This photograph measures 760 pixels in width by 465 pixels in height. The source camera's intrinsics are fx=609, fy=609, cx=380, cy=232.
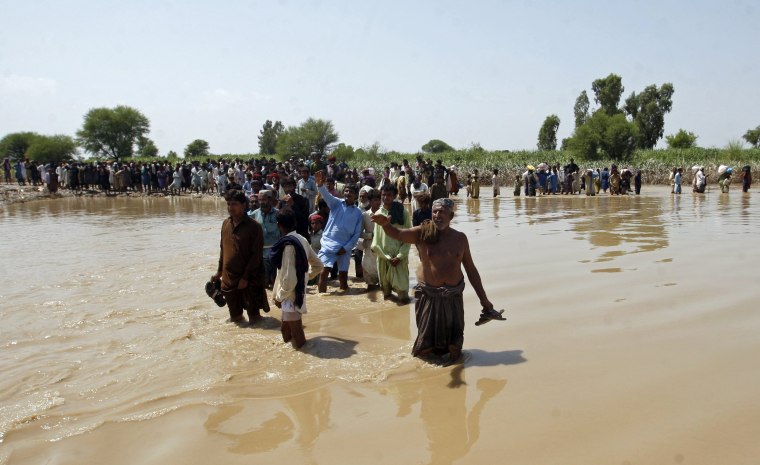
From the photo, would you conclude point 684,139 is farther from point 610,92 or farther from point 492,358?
point 492,358

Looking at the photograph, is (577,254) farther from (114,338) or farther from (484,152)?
(484,152)

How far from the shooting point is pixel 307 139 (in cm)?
5962

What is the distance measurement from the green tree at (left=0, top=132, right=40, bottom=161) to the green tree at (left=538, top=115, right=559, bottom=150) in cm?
5111

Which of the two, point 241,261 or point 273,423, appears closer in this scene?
point 273,423

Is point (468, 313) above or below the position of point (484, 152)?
below

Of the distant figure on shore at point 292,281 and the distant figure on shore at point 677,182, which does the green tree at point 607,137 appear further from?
the distant figure on shore at point 292,281

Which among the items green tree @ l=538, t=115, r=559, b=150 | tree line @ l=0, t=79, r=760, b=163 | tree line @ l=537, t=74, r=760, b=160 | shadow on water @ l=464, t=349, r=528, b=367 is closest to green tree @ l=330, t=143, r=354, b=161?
tree line @ l=0, t=79, r=760, b=163

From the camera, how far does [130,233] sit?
14.6 m

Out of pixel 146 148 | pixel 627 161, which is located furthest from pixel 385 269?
pixel 146 148

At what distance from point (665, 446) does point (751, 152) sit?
4002 centimetres

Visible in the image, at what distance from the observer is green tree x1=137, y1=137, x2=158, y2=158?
62250 mm

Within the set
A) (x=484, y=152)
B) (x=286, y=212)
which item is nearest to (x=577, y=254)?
(x=286, y=212)

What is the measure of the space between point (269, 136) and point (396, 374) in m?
85.4

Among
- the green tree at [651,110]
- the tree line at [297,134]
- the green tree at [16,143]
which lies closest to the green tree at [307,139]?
the tree line at [297,134]
